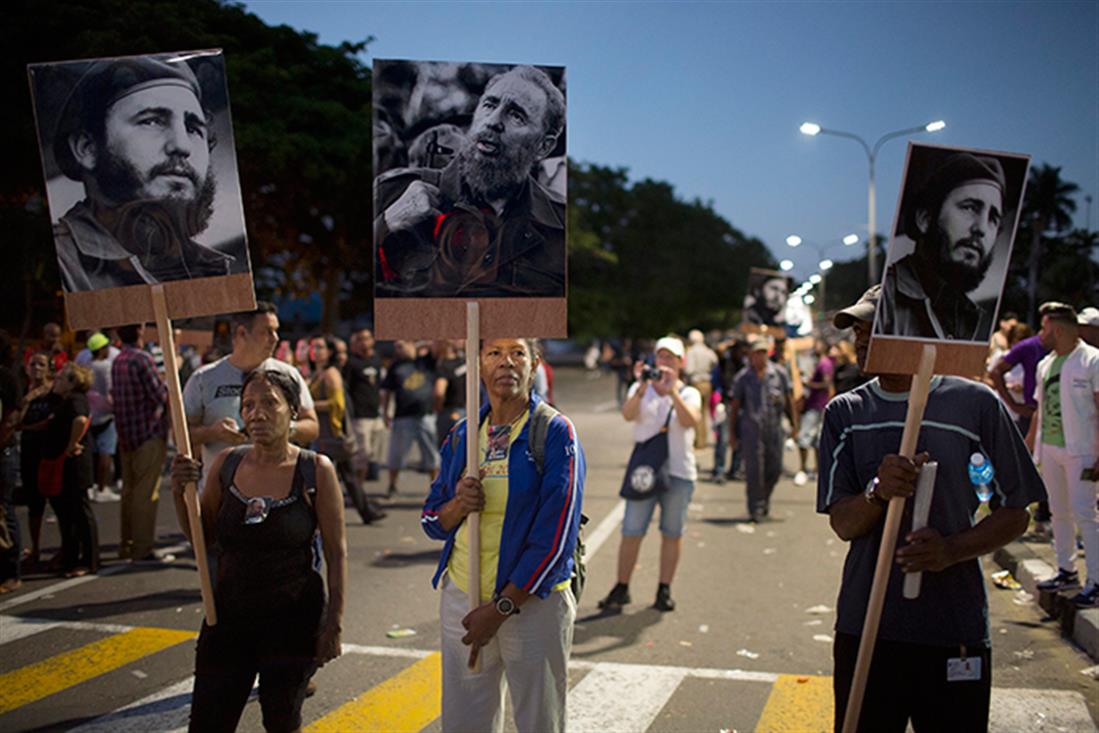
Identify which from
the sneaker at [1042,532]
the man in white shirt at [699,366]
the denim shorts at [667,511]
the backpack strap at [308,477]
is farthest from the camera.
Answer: the man in white shirt at [699,366]

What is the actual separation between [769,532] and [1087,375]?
4.42 m

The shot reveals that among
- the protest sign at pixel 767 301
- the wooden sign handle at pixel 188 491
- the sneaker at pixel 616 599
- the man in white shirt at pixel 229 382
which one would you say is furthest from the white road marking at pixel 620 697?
the protest sign at pixel 767 301

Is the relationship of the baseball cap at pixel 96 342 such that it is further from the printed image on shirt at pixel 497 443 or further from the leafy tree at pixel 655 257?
the leafy tree at pixel 655 257

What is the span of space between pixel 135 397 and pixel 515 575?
6.70 metres

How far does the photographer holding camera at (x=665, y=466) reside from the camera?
7922mm

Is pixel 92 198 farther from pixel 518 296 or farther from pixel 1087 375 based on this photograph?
pixel 1087 375

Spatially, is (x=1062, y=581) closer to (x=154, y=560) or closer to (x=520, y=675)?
(x=520, y=675)

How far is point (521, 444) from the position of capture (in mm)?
3930

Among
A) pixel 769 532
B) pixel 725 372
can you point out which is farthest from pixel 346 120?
pixel 769 532

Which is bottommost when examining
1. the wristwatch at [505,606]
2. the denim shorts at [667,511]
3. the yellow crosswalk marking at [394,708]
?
the yellow crosswalk marking at [394,708]

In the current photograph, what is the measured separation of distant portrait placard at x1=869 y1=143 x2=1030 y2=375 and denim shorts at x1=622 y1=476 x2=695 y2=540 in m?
4.53

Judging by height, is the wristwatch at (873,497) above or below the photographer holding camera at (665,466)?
above

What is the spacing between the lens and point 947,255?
3.54m

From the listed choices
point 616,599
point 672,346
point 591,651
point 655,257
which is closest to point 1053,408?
point 672,346
